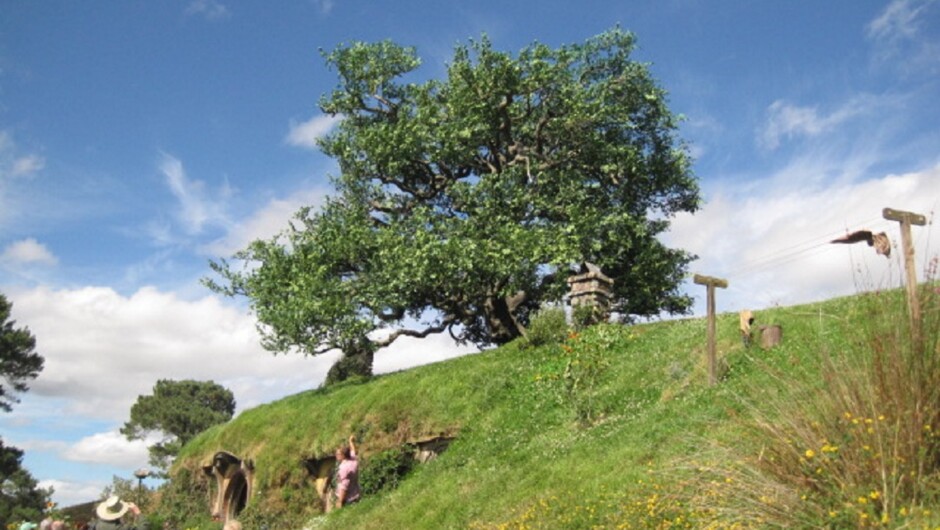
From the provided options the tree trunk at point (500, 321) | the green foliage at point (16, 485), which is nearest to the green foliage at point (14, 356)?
the green foliage at point (16, 485)

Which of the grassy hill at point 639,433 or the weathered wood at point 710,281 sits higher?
the weathered wood at point 710,281

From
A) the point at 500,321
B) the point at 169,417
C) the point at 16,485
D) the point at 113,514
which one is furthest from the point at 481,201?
the point at 169,417

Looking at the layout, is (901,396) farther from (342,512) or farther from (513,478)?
(342,512)

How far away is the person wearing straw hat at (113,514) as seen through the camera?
1484cm

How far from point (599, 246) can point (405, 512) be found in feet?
43.4

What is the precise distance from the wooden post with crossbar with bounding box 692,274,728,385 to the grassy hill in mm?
385

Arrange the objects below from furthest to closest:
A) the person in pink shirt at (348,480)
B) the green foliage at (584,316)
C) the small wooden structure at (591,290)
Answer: the small wooden structure at (591,290) → the green foliage at (584,316) → the person in pink shirt at (348,480)

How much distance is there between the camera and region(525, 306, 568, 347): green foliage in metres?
24.1

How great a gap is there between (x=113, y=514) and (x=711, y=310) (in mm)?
12603

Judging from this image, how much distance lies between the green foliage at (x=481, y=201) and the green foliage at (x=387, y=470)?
7.40 metres

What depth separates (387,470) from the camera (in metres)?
21.5

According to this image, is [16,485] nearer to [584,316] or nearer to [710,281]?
[584,316]

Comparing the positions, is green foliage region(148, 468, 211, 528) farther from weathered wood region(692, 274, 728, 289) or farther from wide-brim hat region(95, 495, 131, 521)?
weathered wood region(692, 274, 728, 289)

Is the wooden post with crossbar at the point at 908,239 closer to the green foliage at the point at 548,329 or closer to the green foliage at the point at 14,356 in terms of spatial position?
the green foliage at the point at 548,329
